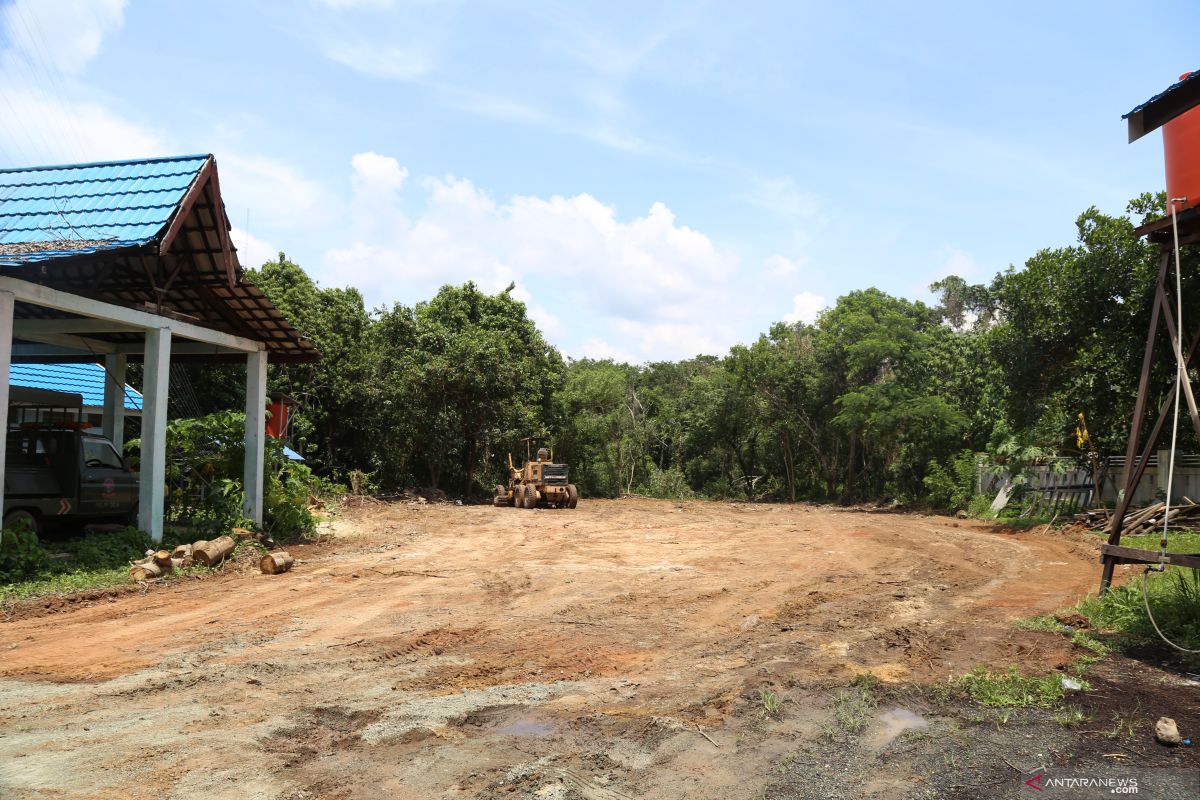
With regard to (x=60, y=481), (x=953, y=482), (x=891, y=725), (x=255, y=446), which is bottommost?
(x=891, y=725)

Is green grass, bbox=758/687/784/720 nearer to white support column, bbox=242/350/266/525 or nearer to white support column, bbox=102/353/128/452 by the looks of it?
white support column, bbox=242/350/266/525

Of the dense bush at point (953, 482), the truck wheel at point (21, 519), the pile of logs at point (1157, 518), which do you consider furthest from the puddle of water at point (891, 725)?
the dense bush at point (953, 482)

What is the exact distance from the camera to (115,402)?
1609 cm

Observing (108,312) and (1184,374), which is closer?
(1184,374)

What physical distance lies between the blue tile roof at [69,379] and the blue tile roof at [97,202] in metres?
7.21

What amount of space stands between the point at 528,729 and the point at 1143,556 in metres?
6.12

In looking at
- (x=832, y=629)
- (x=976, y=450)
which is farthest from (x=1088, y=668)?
(x=976, y=450)

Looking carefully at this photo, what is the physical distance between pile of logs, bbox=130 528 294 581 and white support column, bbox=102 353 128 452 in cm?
525

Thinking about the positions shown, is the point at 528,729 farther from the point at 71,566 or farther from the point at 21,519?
the point at 21,519

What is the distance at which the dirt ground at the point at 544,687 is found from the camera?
4.46m

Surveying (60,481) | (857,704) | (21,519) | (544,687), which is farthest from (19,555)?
(857,704)

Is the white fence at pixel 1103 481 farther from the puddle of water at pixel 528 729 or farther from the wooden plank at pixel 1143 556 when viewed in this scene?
the puddle of water at pixel 528 729

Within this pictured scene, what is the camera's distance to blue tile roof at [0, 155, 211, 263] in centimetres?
1150

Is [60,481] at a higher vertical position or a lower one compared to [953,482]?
higher
